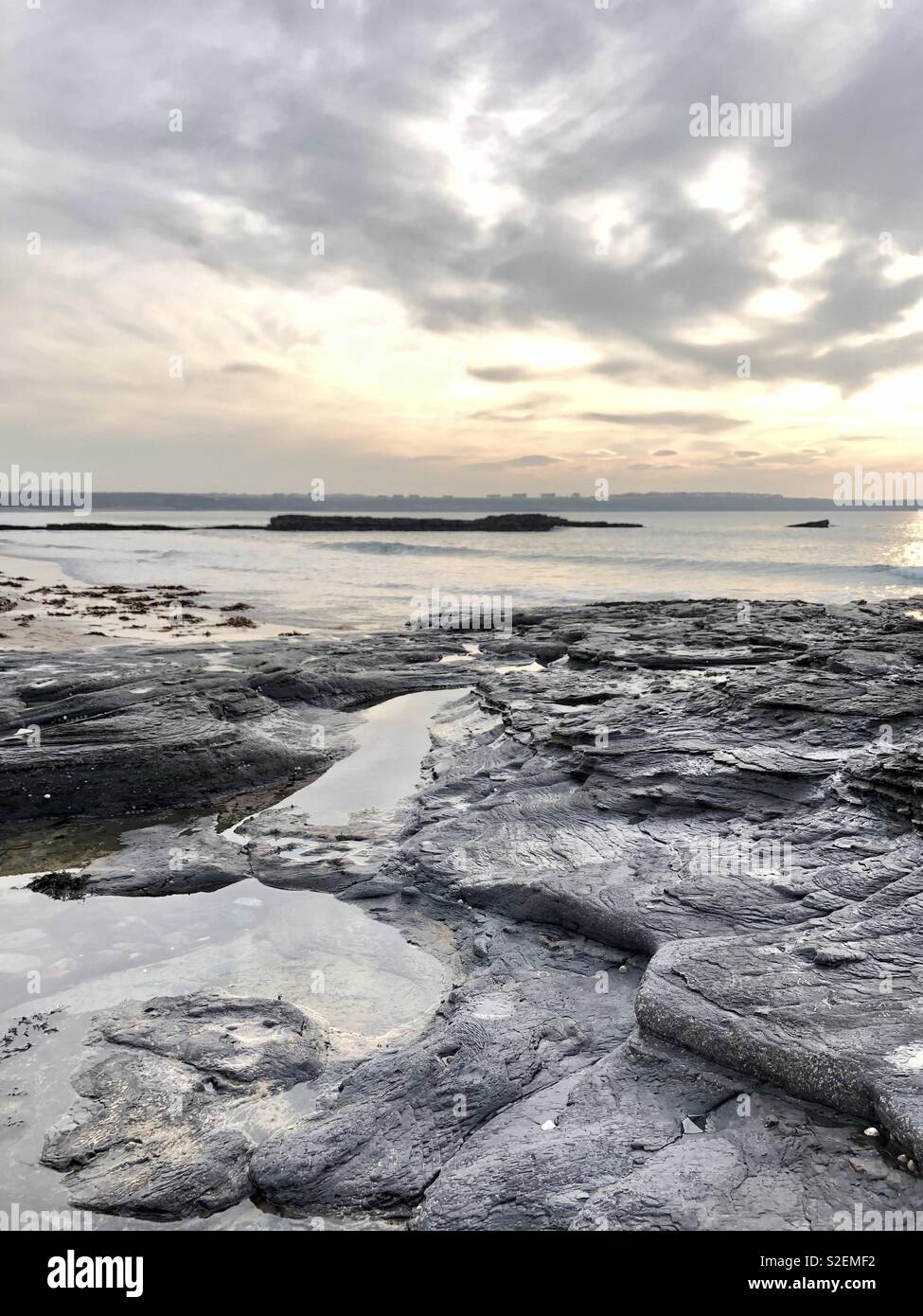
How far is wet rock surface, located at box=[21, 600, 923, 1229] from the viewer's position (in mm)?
3594

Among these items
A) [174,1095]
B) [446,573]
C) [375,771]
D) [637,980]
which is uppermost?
[446,573]

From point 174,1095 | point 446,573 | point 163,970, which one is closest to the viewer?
point 174,1095

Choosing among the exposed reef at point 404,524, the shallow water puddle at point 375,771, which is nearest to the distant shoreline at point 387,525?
the exposed reef at point 404,524

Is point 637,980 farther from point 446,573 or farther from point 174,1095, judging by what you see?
point 446,573

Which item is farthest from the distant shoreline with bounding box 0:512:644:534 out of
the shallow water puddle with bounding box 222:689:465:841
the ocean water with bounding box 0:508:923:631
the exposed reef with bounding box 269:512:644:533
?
the shallow water puddle with bounding box 222:689:465:841

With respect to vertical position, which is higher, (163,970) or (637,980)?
(637,980)

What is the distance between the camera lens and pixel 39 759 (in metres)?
9.08

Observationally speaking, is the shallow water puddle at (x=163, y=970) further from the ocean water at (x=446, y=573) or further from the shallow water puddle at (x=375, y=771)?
the ocean water at (x=446, y=573)

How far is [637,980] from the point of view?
5281mm

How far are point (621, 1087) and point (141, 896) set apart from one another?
4618mm

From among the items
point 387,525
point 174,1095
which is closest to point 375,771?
point 174,1095

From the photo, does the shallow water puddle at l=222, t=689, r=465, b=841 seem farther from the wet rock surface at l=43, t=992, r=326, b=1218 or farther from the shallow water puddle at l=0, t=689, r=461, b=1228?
the wet rock surface at l=43, t=992, r=326, b=1218

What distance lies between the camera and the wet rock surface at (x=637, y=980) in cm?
359
